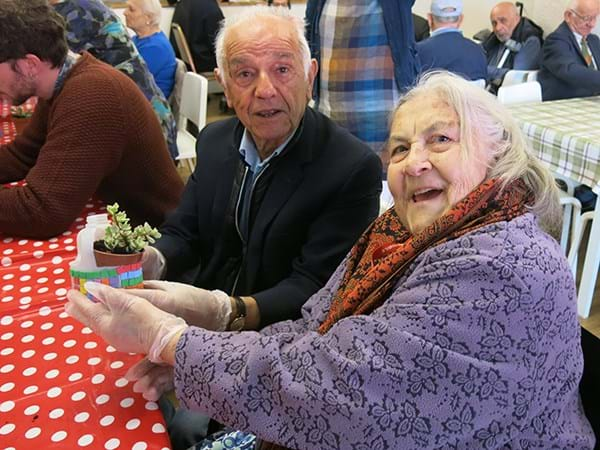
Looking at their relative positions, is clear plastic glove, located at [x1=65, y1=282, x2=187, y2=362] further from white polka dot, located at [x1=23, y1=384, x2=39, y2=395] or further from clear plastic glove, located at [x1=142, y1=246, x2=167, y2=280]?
clear plastic glove, located at [x1=142, y1=246, x2=167, y2=280]

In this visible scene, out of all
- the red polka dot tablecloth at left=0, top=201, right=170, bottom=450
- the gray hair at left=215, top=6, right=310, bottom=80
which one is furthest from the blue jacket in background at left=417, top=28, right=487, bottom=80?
the red polka dot tablecloth at left=0, top=201, right=170, bottom=450

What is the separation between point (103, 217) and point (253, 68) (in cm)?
58

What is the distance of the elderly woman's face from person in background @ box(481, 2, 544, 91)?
13.9 feet

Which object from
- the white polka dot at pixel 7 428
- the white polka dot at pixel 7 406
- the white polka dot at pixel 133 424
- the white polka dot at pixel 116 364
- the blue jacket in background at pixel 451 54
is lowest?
the white polka dot at pixel 116 364

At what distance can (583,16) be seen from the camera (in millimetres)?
3668

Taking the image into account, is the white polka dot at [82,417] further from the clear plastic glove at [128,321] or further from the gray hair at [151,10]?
the gray hair at [151,10]

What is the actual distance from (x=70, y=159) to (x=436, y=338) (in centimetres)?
120

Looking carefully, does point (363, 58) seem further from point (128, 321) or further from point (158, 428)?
point (158, 428)

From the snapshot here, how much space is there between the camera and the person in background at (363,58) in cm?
232

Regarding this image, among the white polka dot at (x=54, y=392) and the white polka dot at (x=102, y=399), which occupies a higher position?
the white polka dot at (x=54, y=392)

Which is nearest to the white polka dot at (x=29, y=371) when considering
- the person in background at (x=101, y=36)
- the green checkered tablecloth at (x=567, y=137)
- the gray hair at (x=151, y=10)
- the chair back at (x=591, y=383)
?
the chair back at (x=591, y=383)

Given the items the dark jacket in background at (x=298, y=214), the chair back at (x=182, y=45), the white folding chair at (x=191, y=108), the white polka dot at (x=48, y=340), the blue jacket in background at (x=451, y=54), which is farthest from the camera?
the chair back at (x=182, y=45)

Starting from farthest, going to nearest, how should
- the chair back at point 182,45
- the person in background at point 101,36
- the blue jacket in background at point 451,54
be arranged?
the chair back at point 182,45
the blue jacket in background at point 451,54
the person in background at point 101,36

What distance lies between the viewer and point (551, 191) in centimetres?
94
